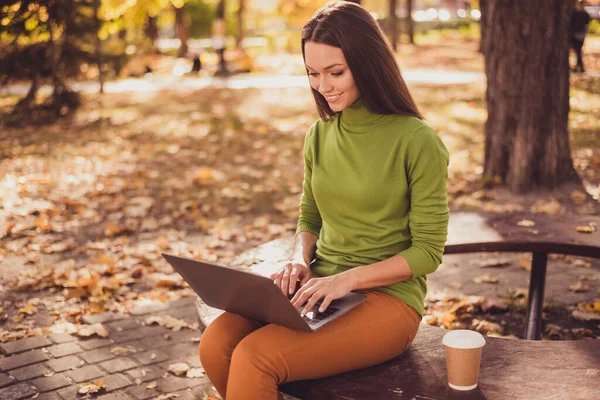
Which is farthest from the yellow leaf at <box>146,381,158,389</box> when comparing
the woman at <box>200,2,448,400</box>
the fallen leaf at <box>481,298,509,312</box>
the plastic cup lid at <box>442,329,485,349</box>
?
the fallen leaf at <box>481,298,509,312</box>

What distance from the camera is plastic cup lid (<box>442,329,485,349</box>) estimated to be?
224 cm

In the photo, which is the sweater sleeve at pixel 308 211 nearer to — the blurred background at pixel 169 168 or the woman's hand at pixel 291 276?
the woman's hand at pixel 291 276

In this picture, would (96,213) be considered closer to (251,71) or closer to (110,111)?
(110,111)

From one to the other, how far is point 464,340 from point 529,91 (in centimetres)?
518

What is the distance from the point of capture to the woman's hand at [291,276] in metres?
2.79

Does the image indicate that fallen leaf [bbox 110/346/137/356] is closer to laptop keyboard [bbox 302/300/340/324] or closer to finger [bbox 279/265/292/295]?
finger [bbox 279/265/292/295]

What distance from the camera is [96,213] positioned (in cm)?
729

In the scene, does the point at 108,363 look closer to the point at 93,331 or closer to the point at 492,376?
the point at 93,331

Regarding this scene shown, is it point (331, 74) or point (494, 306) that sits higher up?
point (331, 74)

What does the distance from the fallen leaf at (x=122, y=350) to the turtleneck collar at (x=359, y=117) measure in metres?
2.13

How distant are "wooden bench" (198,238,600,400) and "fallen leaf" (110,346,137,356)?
6.63 ft

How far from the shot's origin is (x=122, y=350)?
425cm

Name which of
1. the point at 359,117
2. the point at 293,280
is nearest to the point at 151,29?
the point at 359,117

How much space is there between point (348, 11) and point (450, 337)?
119 centimetres
